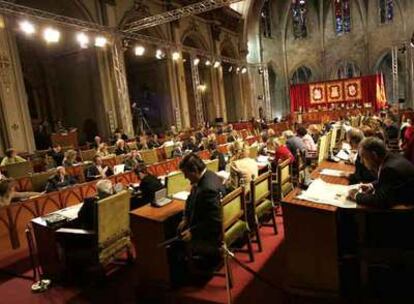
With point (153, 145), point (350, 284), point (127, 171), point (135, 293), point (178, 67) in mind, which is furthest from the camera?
point (178, 67)

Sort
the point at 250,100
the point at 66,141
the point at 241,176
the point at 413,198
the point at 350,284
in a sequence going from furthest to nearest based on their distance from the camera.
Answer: the point at 250,100 → the point at 66,141 → the point at 241,176 → the point at 350,284 → the point at 413,198

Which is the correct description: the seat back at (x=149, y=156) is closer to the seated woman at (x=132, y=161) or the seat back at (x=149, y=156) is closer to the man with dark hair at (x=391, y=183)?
the seated woman at (x=132, y=161)

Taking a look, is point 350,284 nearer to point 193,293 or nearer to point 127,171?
point 193,293

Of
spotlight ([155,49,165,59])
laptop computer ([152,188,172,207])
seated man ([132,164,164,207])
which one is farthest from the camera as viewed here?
spotlight ([155,49,165,59])

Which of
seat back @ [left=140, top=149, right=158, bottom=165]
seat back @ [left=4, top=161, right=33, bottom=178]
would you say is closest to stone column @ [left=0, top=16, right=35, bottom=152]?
seat back @ [left=4, top=161, right=33, bottom=178]

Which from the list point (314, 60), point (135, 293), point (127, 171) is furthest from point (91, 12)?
point (314, 60)

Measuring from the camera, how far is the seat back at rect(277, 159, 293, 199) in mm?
4605

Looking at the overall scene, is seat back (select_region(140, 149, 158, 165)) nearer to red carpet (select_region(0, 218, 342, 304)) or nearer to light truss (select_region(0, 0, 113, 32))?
light truss (select_region(0, 0, 113, 32))

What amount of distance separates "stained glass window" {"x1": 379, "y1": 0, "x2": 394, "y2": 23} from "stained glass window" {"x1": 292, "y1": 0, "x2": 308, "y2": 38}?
17.3 feet

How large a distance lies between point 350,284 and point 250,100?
70.9ft

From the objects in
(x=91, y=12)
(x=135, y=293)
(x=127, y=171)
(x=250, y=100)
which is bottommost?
(x=135, y=293)

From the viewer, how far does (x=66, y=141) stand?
12266mm

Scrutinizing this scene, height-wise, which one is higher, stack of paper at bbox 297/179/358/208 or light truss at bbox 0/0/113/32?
light truss at bbox 0/0/113/32

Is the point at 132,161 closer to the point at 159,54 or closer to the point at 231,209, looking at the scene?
the point at 231,209
